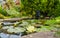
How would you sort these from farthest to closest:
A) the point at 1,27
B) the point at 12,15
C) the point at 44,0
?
the point at 12,15, the point at 44,0, the point at 1,27

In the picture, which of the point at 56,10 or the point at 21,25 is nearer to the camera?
the point at 21,25

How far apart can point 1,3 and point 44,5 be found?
3101 mm

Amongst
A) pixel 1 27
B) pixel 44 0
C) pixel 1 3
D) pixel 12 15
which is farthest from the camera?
pixel 1 3

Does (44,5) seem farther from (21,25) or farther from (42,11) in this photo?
(21,25)

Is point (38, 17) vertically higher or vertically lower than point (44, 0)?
lower

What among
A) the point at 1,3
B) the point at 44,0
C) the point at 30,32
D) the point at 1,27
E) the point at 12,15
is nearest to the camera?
the point at 30,32

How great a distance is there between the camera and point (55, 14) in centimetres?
733

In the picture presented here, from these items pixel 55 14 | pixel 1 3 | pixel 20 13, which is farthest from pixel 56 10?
pixel 1 3

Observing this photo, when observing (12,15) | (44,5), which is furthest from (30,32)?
(12,15)

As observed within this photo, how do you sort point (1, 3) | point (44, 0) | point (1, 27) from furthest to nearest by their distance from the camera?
point (1, 3) → point (44, 0) → point (1, 27)

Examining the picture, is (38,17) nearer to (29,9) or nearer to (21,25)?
(29,9)

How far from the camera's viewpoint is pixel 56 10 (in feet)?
24.0

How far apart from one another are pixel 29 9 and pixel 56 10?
3.37 ft

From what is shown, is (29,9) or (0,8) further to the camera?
(0,8)
